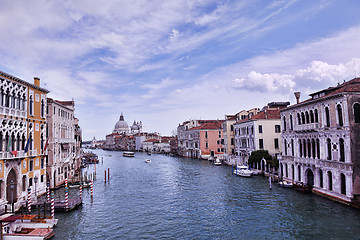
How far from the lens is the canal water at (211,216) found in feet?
48.1

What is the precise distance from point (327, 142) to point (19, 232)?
69.6ft

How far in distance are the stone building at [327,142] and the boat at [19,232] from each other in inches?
737

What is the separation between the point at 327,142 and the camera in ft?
67.0

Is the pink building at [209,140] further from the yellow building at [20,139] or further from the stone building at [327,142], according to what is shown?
the yellow building at [20,139]

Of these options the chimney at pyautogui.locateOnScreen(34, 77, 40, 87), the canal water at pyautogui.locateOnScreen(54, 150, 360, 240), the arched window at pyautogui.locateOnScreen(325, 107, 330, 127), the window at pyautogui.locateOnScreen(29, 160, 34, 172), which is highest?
the chimney at pyautogui.locateOnScreen(34, 77, 40, 87)

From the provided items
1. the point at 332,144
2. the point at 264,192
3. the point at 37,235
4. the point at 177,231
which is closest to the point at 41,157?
the point at 37,235

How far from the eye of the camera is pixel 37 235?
1348 cm

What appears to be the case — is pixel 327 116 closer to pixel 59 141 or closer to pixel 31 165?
pixel 31 165

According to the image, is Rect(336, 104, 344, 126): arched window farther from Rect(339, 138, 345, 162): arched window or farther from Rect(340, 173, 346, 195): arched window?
Rect(340, 173, 346, 195): arched window

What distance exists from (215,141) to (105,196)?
43.7 m

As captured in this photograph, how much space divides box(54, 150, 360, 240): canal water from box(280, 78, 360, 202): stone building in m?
1.64

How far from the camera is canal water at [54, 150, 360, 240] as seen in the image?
14.7 metres

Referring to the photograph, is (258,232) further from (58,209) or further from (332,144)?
(58,209)

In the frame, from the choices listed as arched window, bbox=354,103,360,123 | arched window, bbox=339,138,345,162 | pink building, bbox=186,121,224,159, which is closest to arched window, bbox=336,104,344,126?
arched window, bbox=354,103,360,123
